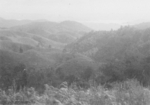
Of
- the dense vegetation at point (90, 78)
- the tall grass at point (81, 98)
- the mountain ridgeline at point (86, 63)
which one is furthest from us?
the mountain ridgeline at point (86, 63)

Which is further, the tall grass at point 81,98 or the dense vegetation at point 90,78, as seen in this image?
the dense vegetation at point 90,78

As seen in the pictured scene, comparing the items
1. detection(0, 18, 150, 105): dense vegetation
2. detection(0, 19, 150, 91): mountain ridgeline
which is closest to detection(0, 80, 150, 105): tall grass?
detection(0, 18, 150, 105): dense vegetation

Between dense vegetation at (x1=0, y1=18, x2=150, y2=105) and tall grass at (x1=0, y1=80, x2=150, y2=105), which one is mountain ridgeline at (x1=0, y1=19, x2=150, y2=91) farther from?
tall grass at (x1=0, y1=80, x2=150, y2=105)

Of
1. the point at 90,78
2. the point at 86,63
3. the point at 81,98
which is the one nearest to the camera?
the point at 81,98

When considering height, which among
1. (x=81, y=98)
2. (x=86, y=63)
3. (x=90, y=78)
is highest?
(x=81, y=98)

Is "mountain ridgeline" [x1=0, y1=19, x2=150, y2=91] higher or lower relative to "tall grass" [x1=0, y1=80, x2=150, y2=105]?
lower

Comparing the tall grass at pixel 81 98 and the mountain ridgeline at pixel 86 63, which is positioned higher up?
the tall grass at pixel 81 98

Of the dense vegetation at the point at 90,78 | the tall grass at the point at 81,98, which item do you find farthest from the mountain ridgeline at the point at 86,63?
the tall grass at the point at 81,98

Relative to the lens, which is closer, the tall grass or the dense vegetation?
the tall grass

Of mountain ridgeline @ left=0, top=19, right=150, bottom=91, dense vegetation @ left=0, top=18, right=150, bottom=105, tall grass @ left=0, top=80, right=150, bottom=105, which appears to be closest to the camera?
tall grass @ left=0, top=80, right=150, bottom=105

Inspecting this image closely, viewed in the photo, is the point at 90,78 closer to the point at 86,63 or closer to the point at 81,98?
the point at 86,63

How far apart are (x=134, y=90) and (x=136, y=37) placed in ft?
109

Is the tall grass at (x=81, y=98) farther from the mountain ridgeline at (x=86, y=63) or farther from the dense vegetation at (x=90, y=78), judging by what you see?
the mountain ridgeline at (x=86, y=63)

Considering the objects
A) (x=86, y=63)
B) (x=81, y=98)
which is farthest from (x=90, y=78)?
(x=81, y=98)
